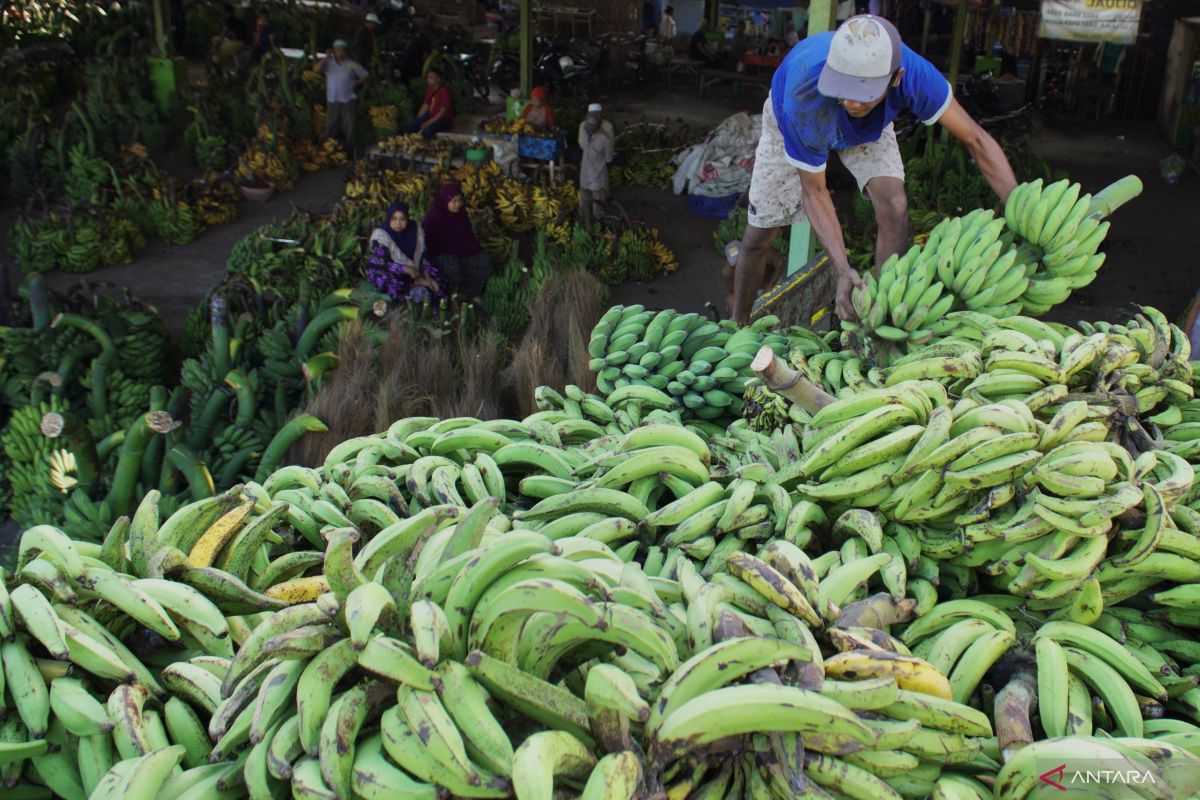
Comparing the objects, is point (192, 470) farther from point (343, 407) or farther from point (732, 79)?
point (732, 79)

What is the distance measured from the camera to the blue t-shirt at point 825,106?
3.19 metres

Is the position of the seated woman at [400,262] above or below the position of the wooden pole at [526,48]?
below

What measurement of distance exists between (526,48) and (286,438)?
21.5ft

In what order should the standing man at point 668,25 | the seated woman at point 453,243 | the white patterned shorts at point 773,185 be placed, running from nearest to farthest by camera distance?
the white patterned shorts at point 773,185 < the seated woman at point 453,243 < the standing man at point 668,25

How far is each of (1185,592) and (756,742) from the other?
98 centimetres

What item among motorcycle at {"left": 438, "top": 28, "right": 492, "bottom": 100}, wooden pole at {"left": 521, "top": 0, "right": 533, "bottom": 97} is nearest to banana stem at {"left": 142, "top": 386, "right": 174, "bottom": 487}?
wooden pole at {"left": 521, "top": 0, "right": 533, "bottom": 97}

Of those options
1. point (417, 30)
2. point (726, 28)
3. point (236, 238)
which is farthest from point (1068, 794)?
point (726, 28)

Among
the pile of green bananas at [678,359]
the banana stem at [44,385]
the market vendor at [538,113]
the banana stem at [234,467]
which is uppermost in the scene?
the market vendor at [538,113]

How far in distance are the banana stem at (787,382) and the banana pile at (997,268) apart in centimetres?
61

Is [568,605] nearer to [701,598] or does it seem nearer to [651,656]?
[651,656]

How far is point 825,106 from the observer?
126 inches

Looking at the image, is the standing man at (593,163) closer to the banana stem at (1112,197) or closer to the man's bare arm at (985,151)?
the man's bare arm at (985,151)

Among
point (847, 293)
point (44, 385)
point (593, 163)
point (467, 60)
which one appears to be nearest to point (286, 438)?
point (44, 385)

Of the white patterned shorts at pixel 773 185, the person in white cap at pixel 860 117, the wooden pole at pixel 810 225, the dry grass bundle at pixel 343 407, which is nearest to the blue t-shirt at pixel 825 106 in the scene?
the person in white cap at pixel 860 117
